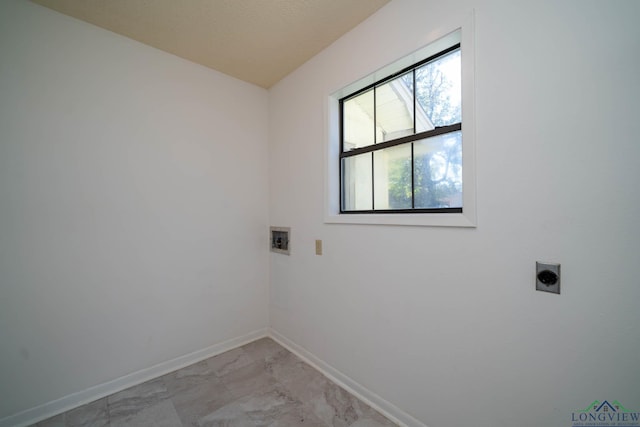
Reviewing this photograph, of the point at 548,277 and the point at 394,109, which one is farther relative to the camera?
the point at 394,109

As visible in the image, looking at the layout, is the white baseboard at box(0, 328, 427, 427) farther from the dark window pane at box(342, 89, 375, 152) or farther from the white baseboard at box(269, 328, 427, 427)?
the dark window pane at box(342, 89, 375, 152)

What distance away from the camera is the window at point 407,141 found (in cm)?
143

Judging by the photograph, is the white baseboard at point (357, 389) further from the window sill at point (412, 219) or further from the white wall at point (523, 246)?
the window sill at point (412, 219)

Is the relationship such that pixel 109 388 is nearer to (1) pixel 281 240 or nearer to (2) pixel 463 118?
(1) pixel 281 240

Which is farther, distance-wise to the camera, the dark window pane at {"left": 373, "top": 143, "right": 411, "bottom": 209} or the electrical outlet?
the dark window pane at {"left": 373, "top": 143, "right": 411, "bottom": 209}

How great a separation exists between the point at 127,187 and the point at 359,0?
6.95 feet

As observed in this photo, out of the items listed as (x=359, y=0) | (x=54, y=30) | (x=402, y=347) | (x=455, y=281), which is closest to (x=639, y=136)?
(x=455, y=281)

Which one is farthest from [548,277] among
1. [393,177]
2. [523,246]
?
[393,177]

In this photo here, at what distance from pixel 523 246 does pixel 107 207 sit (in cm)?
259

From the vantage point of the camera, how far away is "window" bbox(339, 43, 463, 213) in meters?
1.43

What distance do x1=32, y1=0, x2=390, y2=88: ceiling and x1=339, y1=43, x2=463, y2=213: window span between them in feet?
1.68

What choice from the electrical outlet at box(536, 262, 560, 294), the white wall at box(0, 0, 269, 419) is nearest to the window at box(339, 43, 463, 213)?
the electrical outlet at box(536, 262, 560, 294)

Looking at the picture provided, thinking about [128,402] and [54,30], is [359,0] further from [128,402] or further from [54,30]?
[128,402]

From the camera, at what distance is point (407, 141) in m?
1.60
